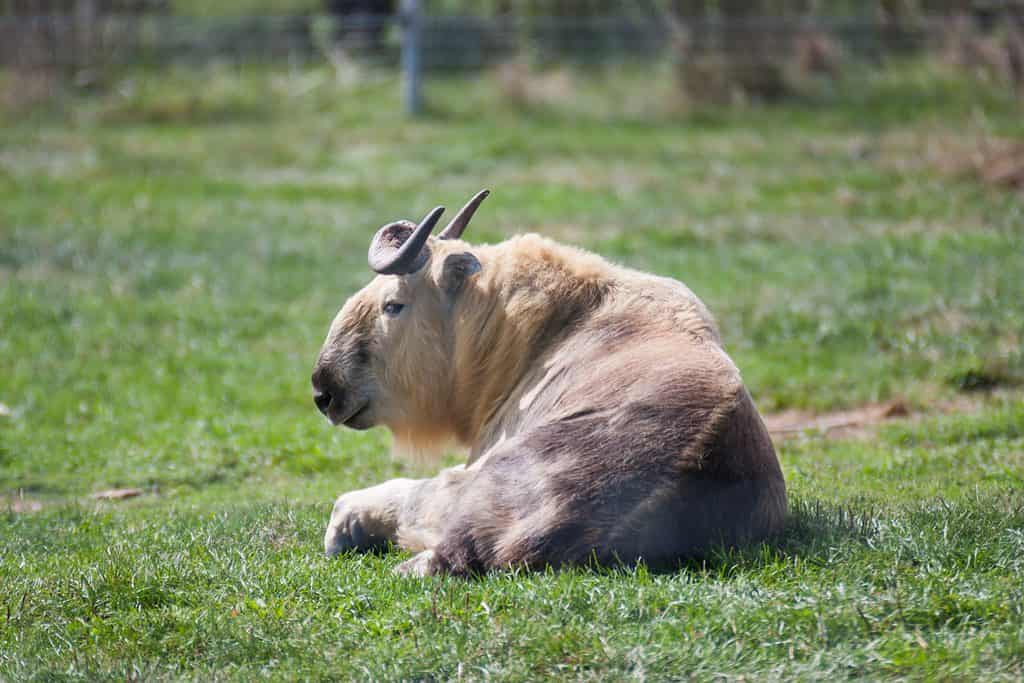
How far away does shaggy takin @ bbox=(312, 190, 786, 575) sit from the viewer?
15.8ft

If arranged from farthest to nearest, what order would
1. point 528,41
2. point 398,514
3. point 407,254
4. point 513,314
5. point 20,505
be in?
point 528,41 → point 20,505 → point 513,314 → point 407,254 → point 398,514

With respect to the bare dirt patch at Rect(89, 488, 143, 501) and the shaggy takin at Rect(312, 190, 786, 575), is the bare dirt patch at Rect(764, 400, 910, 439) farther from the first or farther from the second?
the bare dirt patch at Rect(89, 488, 143, 501)

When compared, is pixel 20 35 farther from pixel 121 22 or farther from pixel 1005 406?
pixel 1005 406

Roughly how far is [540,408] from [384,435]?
3679 millimetres

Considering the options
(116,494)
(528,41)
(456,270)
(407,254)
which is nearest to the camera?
(407,254)

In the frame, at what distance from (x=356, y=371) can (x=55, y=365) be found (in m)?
5.28

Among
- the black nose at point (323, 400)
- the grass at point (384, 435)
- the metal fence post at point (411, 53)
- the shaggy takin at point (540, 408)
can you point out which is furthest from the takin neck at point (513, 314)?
the metal fence post at point (411, 53)

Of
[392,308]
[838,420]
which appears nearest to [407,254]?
[392,308]

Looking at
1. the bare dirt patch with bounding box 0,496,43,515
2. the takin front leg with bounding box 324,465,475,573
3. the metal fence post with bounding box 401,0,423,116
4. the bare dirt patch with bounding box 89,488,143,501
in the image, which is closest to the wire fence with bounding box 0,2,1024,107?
the metal fence post with bounding box 401,0,423,116

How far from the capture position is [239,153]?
60.1 feet

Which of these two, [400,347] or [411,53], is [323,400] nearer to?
[400,347]

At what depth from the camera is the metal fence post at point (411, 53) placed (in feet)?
65.1

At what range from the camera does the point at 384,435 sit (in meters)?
8.99

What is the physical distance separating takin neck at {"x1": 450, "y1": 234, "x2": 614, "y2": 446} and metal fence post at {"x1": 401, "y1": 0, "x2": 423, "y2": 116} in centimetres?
1452
